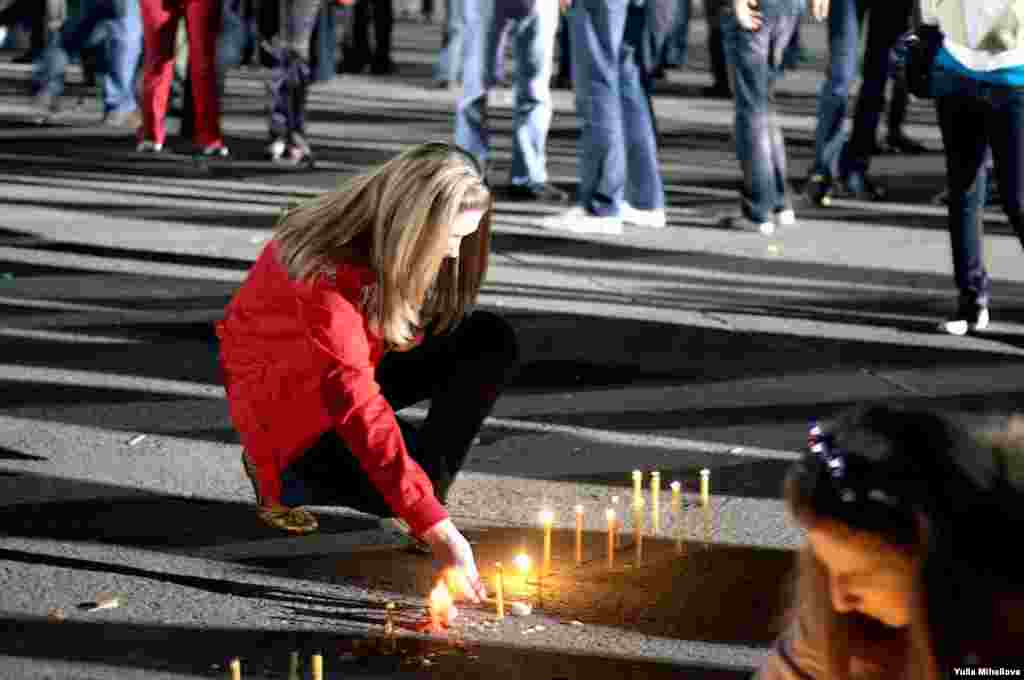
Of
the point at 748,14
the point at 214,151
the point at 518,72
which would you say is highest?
the point at 748,14

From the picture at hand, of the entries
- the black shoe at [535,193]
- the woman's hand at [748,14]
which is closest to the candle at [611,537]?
the woman's hand at [748,14]

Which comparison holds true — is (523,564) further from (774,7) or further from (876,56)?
(876,56)

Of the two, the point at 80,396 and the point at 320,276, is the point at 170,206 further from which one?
the point at 320,276

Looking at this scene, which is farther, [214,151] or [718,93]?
[718,93]

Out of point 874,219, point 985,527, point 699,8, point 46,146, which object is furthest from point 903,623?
point 699,8

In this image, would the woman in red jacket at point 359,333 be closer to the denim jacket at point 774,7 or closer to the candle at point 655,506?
the candle at point 655,506

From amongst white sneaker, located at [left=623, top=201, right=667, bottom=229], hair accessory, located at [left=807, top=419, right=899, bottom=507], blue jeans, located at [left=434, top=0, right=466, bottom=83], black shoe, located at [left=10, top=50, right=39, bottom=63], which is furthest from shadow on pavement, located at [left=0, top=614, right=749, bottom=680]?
black shoe, located at [left=10, top=50, right=39, bottom=63]

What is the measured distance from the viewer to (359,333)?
523cm

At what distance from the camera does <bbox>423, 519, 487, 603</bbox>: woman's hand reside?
4969mm

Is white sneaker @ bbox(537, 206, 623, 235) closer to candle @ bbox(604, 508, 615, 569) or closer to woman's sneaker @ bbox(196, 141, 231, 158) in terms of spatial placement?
woman's sneaker @ bbox(196, 141, 231, 158)

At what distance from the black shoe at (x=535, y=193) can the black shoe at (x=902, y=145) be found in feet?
13.3

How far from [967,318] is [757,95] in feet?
8.25

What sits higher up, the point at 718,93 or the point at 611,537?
the point at 611,537

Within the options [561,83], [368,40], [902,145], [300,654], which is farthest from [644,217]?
[368,40]
